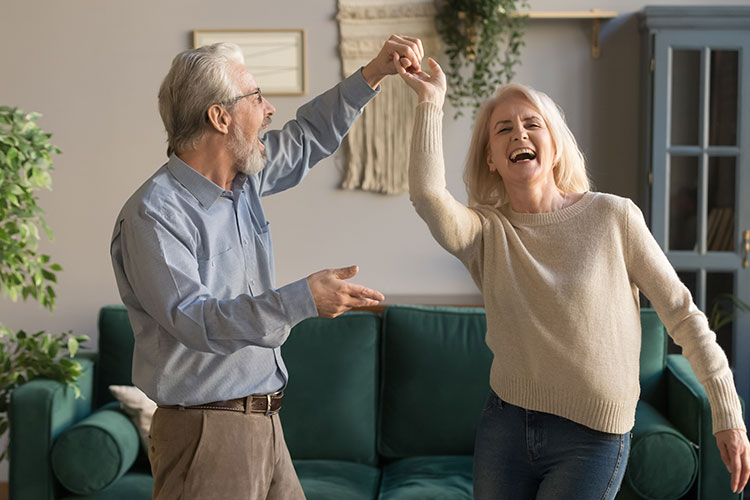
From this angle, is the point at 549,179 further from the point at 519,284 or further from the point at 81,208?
the point at 81,208

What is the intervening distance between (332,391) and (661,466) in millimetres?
1150

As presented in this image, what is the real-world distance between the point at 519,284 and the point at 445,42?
2230 millimetres

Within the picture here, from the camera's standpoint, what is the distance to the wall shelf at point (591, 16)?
3520 millimetres

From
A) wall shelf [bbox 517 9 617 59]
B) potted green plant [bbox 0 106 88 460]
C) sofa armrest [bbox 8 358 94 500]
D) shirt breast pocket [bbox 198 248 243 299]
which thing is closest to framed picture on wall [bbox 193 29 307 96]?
wall shelf [bbox 517 9 617 59]

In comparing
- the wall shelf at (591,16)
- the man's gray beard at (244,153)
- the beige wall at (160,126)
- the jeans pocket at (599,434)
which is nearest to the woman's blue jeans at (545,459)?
the jeans pocket at (599,434)

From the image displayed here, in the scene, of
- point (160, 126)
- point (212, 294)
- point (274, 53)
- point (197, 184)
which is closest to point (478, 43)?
point (274, 53)

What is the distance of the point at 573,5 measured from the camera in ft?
12.0

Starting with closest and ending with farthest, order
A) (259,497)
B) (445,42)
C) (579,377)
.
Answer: (579,377), (259,497), (445,42)

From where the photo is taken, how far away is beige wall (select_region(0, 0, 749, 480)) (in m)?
3.67

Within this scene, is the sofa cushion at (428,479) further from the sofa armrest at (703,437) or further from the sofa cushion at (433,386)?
the sofa armrest at (703,437)

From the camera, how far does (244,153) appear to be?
1700 millimetres

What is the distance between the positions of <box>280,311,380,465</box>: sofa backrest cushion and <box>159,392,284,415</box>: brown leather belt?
1294 mm

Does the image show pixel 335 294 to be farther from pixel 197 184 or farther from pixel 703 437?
pixel 703 437

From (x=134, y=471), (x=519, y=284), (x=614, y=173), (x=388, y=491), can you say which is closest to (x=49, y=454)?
(x=134, y=471)
